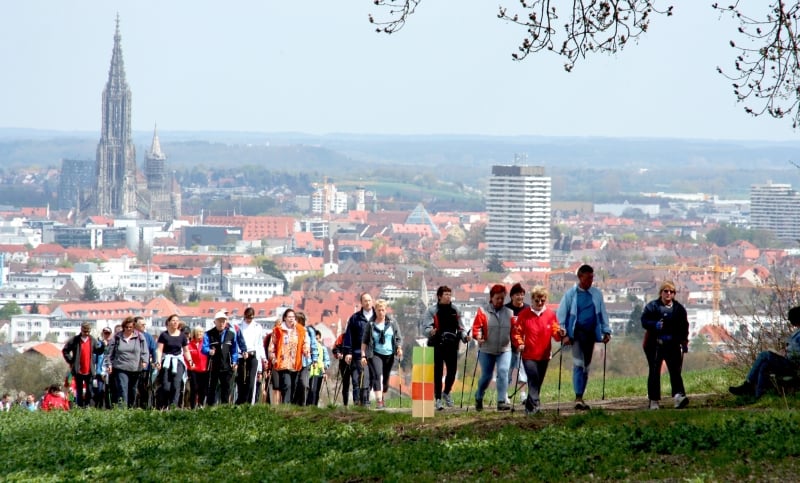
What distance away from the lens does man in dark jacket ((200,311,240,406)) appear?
1634 centimetres

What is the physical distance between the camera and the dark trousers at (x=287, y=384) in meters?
15.8

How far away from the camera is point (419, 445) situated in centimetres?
1105

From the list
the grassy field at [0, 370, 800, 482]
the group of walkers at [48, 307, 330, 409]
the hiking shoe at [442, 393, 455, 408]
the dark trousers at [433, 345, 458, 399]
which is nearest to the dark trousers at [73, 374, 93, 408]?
the group of walkers at [48, 307, 330, 409]

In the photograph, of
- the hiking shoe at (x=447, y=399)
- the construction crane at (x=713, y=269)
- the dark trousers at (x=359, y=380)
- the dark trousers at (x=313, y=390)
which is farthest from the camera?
the construction crane at (x=713, y=269)

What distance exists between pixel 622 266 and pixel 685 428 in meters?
147

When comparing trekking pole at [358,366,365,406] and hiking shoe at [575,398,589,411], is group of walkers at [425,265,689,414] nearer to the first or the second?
hiking shoe at [575,398,589,411]

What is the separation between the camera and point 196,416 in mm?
14156

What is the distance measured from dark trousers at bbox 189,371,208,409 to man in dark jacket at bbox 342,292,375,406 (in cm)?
186

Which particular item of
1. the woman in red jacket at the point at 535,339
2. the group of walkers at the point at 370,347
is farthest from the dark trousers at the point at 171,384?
the woman in red jacket at the point at 535,339

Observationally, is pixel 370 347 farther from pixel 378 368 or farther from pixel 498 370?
pixel 498 370

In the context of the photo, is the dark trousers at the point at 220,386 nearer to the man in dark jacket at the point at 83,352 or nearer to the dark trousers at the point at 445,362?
the man in dark jacket at the point at 83,352

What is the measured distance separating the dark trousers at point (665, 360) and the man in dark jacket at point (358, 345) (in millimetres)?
3116

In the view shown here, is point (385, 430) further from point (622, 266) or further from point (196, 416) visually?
point (622, 266)

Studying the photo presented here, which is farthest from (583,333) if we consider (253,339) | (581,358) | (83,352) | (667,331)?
(83,352)
